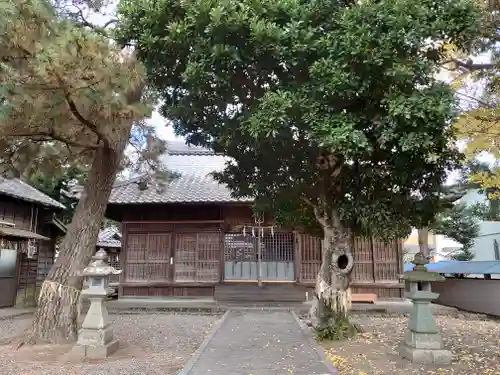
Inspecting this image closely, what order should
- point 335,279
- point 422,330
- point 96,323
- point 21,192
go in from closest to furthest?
1. point 422,330
2. point 96,323
3. point 335,279
4. point 21,192

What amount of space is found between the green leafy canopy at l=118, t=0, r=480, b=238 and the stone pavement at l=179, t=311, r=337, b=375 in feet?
7.78

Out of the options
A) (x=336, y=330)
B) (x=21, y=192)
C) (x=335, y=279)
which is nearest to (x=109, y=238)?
(x=21, y=192)

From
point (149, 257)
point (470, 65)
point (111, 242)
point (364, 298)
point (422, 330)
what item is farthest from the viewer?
point (111, 242)

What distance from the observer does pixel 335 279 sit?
24.8 ft

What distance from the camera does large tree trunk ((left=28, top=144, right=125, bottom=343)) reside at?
7.10 meters

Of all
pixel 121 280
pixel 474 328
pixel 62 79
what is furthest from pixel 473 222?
pixel 62 79

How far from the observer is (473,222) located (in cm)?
1911

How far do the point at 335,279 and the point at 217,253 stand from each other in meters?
6.85

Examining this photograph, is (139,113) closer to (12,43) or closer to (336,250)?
(12,43)

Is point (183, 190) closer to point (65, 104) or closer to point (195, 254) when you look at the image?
point (195, 254)

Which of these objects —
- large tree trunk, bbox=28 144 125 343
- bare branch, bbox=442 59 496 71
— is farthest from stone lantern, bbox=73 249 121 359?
bare branch, bbox=442 59 496 71

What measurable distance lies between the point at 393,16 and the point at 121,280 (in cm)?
1198

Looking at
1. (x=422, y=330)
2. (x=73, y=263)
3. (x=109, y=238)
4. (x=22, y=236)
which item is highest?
(x=109, y=238)

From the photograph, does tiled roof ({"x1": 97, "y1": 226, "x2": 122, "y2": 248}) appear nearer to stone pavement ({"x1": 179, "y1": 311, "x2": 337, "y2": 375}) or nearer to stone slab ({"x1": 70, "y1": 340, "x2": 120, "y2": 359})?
stone pavement ({"x1": 179, "y1": 311, "x2": 337, "y2": 375})
